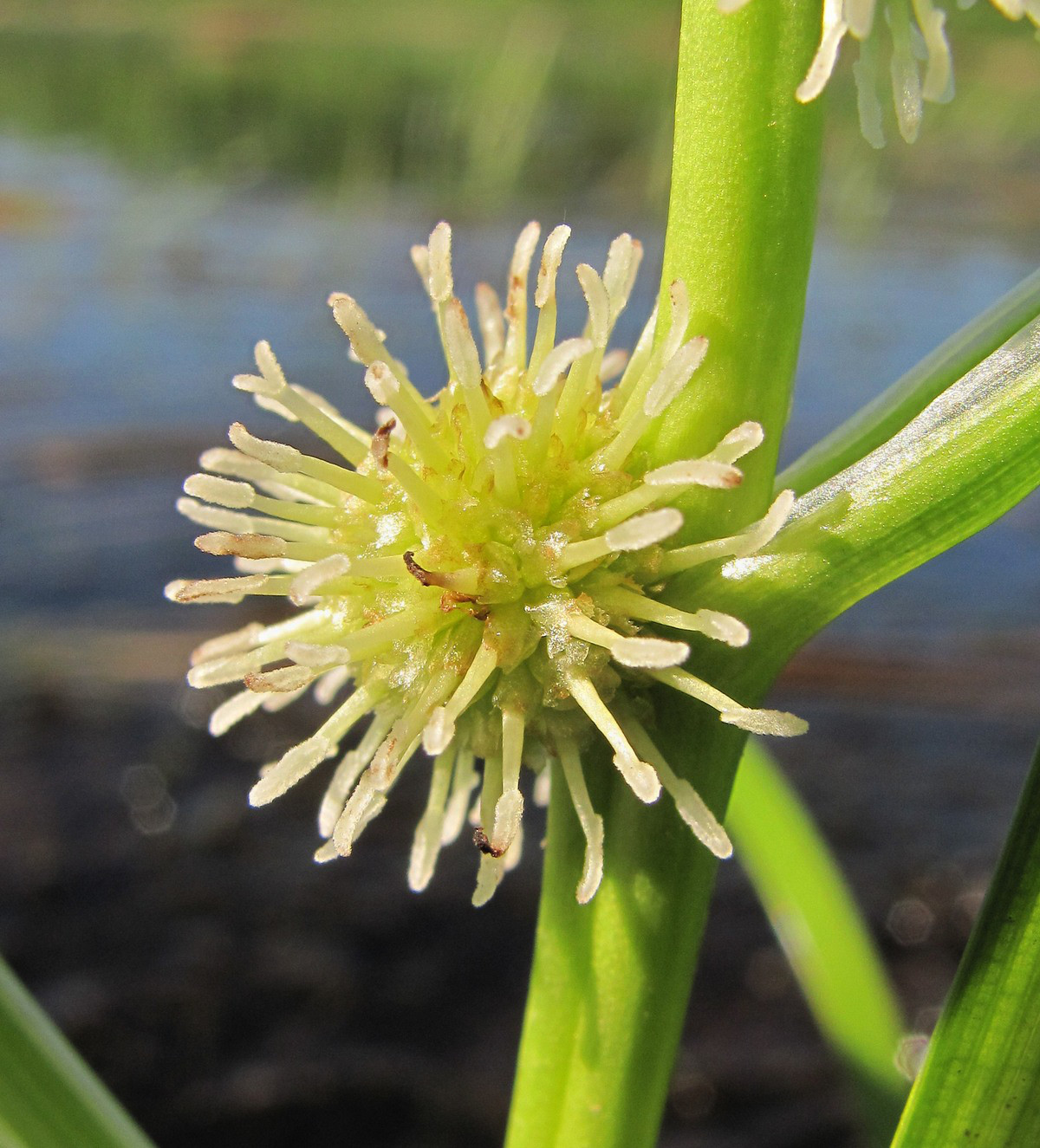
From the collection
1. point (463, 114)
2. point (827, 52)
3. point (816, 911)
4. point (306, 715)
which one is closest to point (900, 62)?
point (827, 52)

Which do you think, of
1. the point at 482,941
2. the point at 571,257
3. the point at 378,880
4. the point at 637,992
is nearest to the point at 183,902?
the point at 378,880

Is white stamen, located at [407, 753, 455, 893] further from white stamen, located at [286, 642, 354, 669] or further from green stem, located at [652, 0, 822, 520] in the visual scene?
green stem, located at [652, 0, 822, 520]

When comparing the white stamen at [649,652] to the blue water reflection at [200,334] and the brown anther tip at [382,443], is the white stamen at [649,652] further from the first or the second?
the blue water reflection at [200,334]

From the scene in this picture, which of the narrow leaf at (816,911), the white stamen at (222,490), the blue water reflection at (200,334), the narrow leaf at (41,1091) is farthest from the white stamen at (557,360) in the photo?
the blue water reflection at (200,334)

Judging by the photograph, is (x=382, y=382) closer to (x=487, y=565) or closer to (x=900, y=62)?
(x=487, y=565)

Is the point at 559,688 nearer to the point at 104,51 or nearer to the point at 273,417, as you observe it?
the point at 273,417
